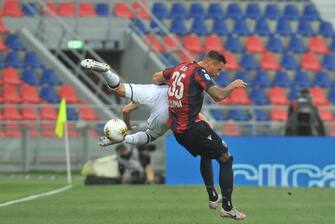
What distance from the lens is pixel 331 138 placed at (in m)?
20.7

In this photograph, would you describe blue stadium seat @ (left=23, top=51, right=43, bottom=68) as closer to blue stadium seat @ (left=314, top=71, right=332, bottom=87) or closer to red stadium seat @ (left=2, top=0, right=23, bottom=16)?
red stadium seat @ (left=2, top=0, right=23, bottom=16)

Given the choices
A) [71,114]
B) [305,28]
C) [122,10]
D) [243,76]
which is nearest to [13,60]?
[71,114]

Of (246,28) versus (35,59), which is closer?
(35,59)

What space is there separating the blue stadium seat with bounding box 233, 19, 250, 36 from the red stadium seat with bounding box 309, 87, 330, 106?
2907 mm

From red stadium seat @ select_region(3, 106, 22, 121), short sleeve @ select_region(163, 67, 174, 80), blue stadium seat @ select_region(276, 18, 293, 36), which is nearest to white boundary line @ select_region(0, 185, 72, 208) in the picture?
short sleeve @ select_region(163, 67, 174, 80)

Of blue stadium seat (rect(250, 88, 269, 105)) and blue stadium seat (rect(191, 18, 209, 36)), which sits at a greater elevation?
blue stadium seat (rect(191, 18, 209, 36))

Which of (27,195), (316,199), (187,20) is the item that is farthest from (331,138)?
(187,20)

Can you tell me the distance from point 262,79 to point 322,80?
6.42ft

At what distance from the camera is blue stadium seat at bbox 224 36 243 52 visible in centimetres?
3012

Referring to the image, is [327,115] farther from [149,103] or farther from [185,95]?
[185,95]

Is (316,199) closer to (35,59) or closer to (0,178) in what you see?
(0,178)

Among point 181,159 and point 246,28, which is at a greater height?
point 246,28

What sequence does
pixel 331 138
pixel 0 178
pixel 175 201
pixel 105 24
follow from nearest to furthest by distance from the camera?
pixel 175 201 < pixel 331 138 < pixel 0 178 < pixel 105 24

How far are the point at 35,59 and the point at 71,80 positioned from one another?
1.28 metres
